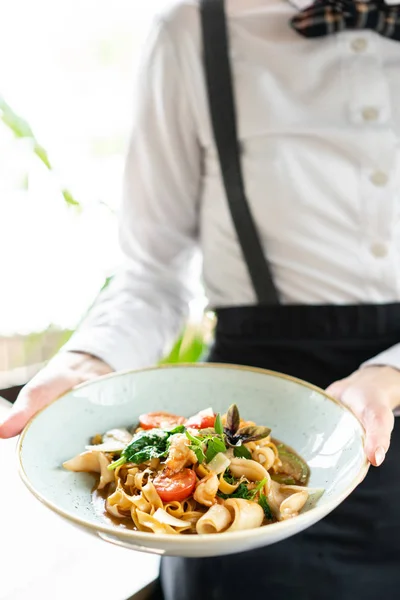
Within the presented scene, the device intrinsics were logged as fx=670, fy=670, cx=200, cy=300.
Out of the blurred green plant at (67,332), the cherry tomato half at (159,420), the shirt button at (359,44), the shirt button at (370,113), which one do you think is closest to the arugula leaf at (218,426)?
the cherry tomato half at (159,420)

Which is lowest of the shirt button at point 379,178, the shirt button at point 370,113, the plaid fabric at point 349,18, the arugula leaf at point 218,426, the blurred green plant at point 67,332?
the blurred green plant at point 67,332

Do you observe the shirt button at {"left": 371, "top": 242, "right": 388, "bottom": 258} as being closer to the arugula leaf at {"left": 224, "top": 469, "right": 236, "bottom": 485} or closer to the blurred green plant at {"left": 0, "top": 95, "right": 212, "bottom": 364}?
the arugula leaf at {"left": 224, "top": 469, "right": 236, "bottom": 485}

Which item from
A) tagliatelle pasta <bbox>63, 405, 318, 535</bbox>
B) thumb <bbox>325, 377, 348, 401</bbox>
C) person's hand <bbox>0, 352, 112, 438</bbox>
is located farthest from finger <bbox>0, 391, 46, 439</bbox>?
thumb <bbox>325, 377, 348, 401</bbox>

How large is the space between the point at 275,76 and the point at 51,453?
0.89 m

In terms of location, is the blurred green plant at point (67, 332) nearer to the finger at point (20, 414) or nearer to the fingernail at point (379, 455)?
the finger at point (20, 414)

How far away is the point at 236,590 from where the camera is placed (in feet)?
3.85

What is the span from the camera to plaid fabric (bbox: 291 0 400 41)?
133 cm

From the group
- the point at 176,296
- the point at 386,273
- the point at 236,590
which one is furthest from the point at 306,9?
the point at 236,590

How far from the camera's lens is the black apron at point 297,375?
1.18 m

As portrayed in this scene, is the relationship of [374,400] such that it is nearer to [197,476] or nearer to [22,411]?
[197,476]

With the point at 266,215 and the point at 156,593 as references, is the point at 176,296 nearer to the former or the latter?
the point at 266,215

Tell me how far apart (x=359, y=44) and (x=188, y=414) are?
2.68 feet

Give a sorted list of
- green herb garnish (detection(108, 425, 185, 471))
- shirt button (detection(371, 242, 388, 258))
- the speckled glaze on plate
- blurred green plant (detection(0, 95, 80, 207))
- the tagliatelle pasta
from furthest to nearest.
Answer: blurred green plant (detection(0, 95, 80, 207)) < shirt button (detection(371, 242, 388, 258)) < green herb garnish (detection(108, 425, 185, 471)) < the tagliatelle pasta < the speckled glaze on plate

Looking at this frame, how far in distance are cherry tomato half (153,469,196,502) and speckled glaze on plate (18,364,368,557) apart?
88 millimetres
